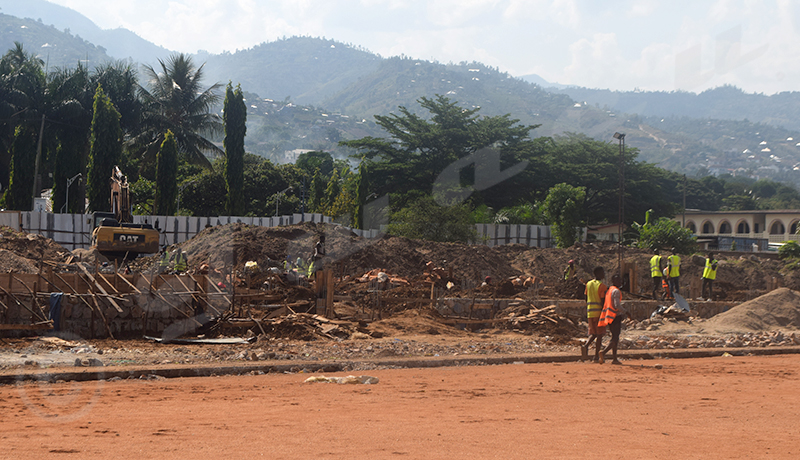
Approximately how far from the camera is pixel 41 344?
13305 mm

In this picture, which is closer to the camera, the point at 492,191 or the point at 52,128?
the point at 52,128

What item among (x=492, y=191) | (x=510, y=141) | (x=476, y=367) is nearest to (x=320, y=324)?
(x=476, y=367)

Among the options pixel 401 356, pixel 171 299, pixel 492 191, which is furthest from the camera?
pixel 492 191

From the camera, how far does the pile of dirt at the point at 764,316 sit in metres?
19.1

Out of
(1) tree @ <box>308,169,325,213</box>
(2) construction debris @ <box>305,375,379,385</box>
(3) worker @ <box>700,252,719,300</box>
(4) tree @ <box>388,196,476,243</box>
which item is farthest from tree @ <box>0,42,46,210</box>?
(2) construction debris @ <box>305,375,379,385</box>

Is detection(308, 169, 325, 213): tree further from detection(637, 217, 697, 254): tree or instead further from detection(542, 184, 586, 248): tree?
detection(637, 217, 697, 254): tree

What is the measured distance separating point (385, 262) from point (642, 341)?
44.4 feet

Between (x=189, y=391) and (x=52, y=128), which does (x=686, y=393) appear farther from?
(x=52, y=128)

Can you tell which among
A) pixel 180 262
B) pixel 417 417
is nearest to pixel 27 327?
pixel 417 417

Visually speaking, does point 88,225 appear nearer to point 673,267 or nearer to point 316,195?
point 673,267

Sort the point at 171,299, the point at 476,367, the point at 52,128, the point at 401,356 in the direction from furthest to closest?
the point at 52,128 → the point at 171,299 → the point at 401,356 → the point at 476,367

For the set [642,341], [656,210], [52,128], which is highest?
[52,128]

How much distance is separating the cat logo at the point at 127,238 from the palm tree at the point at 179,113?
91.4 feet

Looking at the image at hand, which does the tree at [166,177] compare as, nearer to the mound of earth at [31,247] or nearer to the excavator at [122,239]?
the excavator at [122,239]
